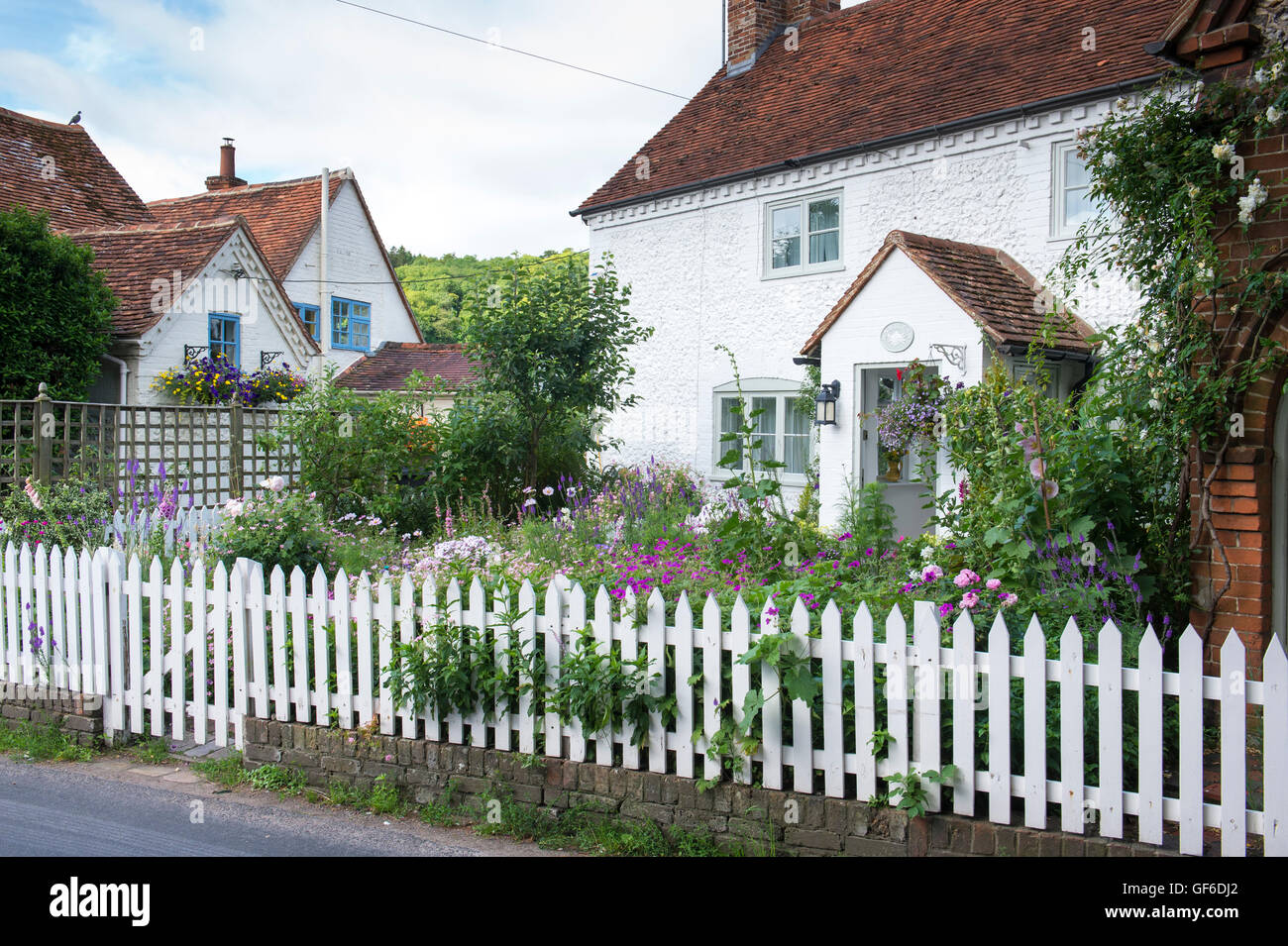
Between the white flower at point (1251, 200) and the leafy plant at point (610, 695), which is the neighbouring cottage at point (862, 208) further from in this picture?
the leafy plant at point (610, 695)

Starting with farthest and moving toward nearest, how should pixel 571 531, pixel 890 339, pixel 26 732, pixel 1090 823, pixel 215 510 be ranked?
pixel 890 339 < pixel 215 510 < pixel 571 531 < pixel 26 732 < pixel 1090 823

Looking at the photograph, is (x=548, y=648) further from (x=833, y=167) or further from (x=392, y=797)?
(x=833, y=167)

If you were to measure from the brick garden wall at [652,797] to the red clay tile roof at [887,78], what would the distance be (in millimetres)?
9362

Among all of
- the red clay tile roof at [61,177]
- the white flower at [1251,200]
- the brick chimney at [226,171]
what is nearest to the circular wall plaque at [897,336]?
the white flower at [1251,200]

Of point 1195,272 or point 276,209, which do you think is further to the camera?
point 276,209

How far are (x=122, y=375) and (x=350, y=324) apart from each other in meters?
11.6

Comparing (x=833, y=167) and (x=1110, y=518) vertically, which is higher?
(x=833, y=167)

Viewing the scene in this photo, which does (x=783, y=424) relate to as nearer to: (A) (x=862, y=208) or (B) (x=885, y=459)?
(B) (x=885, y=459)

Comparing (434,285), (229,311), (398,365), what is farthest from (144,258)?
(434,285)

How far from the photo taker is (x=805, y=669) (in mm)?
4109

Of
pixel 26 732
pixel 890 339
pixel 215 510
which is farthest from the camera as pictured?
pixel 890 339

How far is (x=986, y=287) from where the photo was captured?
10.7m

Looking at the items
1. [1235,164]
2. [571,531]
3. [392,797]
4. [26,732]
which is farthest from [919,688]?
[26,732]

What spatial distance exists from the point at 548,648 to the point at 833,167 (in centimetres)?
1097
